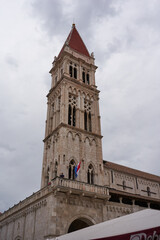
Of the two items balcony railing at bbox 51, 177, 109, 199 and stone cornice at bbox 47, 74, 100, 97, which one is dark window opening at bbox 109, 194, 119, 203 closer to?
balcony railing at bbox 51, 177, 109, 199

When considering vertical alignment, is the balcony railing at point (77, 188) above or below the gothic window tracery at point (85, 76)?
below

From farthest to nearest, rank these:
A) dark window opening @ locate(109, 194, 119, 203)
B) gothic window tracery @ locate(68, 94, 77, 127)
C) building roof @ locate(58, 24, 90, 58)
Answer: building roof @ locate(58, 24, 90, 58)
gothic window tracery @ locate(68, 94, 77, 127)
dark window opening @ locate(109, 194, 119, 203)

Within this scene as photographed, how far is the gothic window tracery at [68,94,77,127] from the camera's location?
31531mm

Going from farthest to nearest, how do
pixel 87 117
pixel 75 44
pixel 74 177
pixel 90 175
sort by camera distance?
1. pixel 75 44
2. pixel 87 117
3. pixel 90 175
4. pixel 74 177

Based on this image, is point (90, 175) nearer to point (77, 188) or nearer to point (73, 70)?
point (77, 188)

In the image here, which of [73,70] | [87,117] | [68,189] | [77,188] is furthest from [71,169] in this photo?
[73,70]

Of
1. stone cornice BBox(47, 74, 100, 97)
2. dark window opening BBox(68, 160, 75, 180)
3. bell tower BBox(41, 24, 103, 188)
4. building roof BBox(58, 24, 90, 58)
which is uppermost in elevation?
building roof BBox(58, 24, 90, 58)

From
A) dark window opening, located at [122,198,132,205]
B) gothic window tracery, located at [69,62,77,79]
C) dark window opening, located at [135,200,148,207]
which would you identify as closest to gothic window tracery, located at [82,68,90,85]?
gothic window tracery, located at [69,62,77,79]

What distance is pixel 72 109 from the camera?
106 ft

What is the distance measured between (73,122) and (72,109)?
1.87 m

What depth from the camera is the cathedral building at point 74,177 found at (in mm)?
22469

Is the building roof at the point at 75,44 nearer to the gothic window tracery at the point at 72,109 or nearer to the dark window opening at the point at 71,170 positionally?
the gothic window tracery at the point at 72,109

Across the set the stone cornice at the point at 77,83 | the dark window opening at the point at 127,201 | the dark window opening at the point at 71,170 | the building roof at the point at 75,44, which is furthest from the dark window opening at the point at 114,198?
the building roof at the point at 75,44

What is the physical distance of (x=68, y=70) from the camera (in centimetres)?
3591
